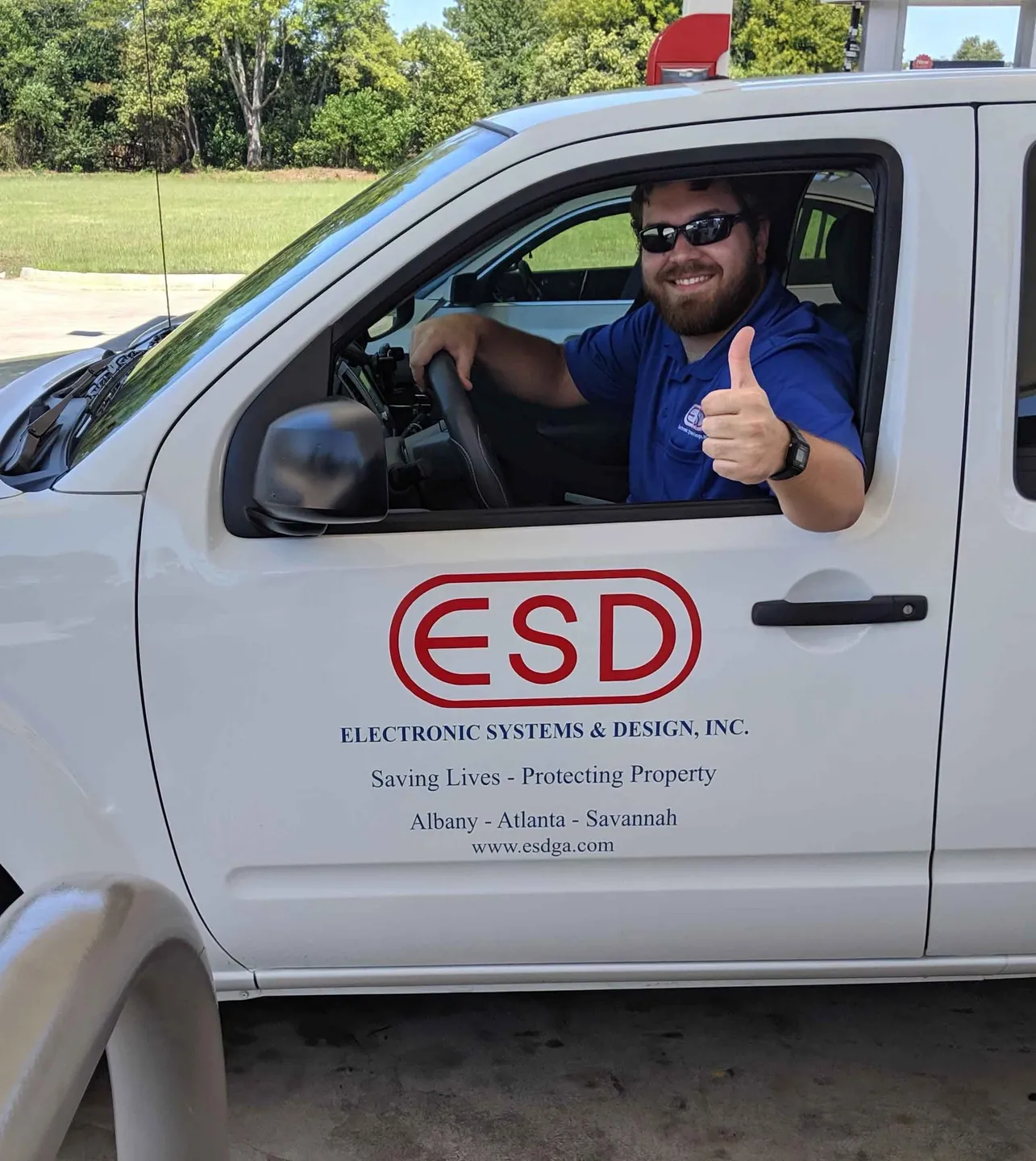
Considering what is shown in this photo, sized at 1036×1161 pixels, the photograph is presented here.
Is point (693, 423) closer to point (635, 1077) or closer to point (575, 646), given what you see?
point (575, 646)

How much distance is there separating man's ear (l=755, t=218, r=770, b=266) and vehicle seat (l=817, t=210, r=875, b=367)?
16 cm

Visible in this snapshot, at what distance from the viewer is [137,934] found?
0.91 m

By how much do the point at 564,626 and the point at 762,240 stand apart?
32.0 inches

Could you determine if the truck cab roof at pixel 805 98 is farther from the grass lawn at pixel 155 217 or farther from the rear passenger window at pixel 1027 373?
the grass lawn at pixel 155 217

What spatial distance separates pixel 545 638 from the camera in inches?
73.5

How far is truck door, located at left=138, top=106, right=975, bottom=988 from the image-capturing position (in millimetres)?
1859

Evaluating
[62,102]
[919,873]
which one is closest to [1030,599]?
[919,873]

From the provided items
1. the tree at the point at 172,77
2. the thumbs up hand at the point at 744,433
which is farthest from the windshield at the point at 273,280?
the tree at the point at 172,77

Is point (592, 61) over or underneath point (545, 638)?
over

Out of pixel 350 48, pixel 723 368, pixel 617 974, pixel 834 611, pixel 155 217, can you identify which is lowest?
pixel 617 974

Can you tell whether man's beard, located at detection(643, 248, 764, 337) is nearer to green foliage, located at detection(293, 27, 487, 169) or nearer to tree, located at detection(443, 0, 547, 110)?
green foliage, located at detection(293, 27, 487, 169)

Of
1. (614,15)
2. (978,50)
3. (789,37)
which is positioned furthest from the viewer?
(614,15)

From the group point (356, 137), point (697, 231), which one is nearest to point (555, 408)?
point (697, 231)

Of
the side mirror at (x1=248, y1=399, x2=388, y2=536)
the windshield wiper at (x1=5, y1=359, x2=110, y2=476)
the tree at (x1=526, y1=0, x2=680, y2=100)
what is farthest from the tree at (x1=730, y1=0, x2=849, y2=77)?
the side mirror at (x1=248, y1=399, x2=388, y2=536)
